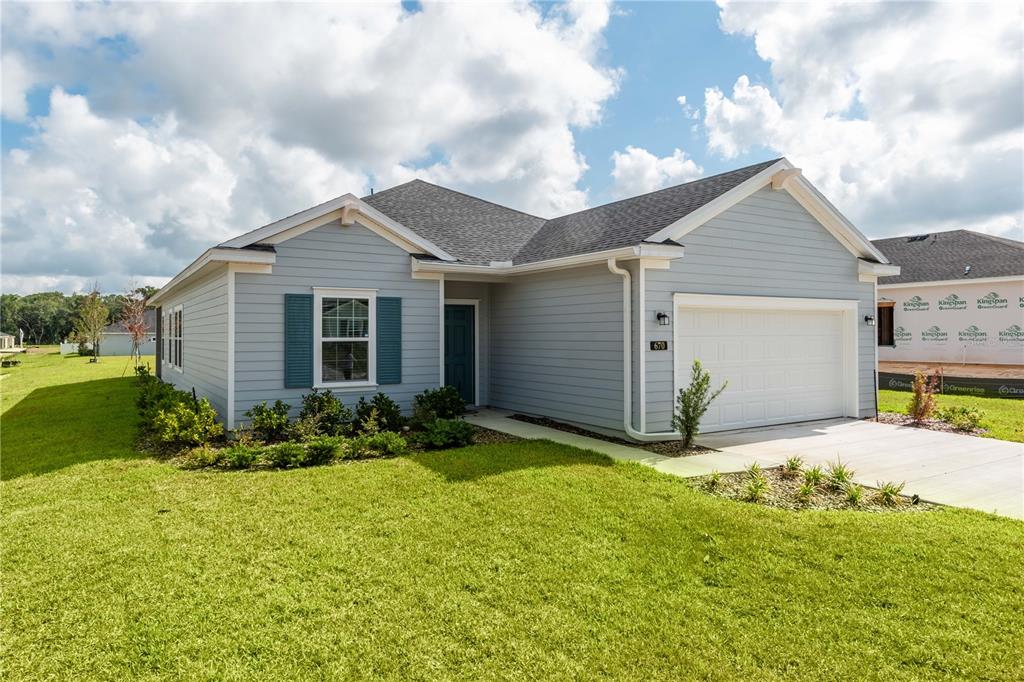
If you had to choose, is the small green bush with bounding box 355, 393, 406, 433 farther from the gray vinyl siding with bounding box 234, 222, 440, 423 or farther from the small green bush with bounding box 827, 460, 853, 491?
the small green bush with bounding box 827, 460, 853, 491

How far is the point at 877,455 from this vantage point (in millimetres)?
8133

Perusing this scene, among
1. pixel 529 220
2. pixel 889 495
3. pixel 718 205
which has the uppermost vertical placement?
pixel 529 220

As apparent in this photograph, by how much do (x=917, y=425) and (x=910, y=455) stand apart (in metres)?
3.21

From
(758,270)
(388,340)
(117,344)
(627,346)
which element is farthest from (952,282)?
(117,344)

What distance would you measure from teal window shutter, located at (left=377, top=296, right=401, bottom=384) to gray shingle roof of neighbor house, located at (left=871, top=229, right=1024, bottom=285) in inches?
785

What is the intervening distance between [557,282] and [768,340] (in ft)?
13.6

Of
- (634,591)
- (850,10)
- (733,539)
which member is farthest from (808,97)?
(634,591)

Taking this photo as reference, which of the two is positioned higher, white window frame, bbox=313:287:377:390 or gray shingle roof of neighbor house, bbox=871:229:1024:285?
gray shingle roof of neighbor house, bbox=871:229:1024:285

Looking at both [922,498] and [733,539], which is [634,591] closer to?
[733,539]

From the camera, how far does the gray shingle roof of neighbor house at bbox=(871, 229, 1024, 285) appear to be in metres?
19.0

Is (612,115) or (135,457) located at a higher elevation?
(612,115)

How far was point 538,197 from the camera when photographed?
18.1m

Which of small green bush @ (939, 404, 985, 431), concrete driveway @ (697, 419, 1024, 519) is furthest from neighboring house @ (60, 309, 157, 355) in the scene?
small green bush @ (939, 404, 985, 431)

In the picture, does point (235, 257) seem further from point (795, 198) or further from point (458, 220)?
point (795, 198)
